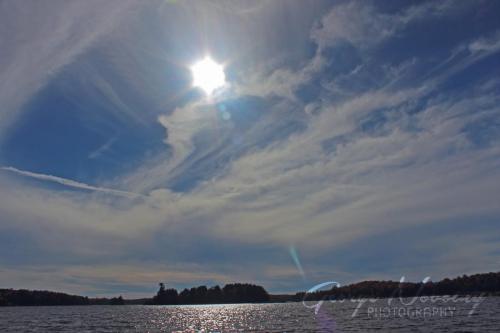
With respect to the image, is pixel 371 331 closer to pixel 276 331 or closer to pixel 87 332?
pixel 276 331

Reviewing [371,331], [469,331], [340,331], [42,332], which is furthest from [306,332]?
[42,332]

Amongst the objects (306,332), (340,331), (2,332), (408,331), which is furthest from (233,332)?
(2,332)

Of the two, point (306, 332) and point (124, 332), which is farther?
point (124, 332)

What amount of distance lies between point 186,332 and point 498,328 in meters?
62.9

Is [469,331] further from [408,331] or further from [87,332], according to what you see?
[87,332]

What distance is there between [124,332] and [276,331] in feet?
118

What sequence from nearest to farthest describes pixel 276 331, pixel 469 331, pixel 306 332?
pixel 469 331 → pixel 306 332 → pixel 276 331

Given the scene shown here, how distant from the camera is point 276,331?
87.8 metres

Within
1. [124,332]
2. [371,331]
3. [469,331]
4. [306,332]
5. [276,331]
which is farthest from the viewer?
[124,332]

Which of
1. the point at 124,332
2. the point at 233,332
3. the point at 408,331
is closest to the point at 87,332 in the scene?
the point at 124,332

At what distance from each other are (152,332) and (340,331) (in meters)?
45.0

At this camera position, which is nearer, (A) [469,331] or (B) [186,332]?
(A) [469,331]

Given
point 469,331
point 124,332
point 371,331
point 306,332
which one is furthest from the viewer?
point 124,332

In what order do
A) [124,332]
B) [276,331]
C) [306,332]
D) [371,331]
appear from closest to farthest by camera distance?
[371,331] → [306,332] → [276,331] → [124,332]
